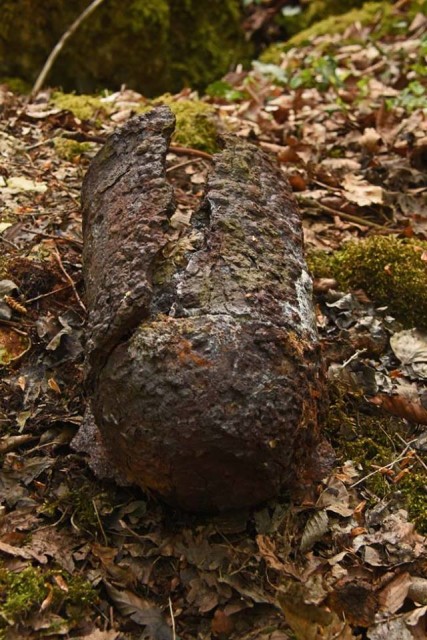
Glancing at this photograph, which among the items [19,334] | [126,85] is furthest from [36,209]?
[126,85]

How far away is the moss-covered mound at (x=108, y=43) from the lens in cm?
653

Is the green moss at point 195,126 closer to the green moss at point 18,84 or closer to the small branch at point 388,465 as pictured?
the green moss at point 18,84

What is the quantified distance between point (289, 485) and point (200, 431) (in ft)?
1.78

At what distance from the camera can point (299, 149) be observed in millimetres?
4977

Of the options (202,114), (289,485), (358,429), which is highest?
(202,114)

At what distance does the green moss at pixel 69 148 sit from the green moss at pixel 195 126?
63cm

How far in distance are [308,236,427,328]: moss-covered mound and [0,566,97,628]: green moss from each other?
216 centimetres

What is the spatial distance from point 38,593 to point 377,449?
148 cm

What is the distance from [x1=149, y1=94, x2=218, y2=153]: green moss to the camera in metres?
4.83

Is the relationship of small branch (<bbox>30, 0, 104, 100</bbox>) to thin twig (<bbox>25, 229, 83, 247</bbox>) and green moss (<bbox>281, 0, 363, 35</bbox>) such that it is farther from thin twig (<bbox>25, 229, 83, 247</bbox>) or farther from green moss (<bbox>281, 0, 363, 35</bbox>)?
thin twig (<bbox>25, 229, 83, 247</bbox>)

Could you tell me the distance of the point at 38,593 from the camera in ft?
Result: 7.45

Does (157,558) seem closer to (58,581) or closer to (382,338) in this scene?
(58,581)

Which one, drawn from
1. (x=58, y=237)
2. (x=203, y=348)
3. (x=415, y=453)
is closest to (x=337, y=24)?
(x=58, y=237)

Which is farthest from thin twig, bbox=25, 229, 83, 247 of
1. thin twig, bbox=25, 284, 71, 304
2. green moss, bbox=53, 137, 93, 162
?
green moss, bbox=53, 137, 93, 162
